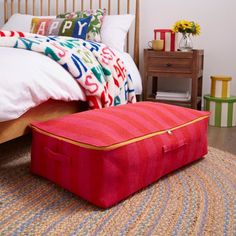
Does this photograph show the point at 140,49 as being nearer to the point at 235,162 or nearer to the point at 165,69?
the point at 165,69

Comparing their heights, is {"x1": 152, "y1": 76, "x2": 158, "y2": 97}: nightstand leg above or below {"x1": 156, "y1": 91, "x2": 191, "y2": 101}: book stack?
above

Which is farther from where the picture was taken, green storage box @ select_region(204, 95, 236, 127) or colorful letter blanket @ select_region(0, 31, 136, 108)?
green storage box @ select_region(204, 95, 236, 127)

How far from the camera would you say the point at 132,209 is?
115 centimetres

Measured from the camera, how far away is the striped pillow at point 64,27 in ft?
8.57

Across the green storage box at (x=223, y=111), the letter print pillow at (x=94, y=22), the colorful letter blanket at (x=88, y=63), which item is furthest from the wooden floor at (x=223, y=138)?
the letter print pillow at (x=94, y=22)

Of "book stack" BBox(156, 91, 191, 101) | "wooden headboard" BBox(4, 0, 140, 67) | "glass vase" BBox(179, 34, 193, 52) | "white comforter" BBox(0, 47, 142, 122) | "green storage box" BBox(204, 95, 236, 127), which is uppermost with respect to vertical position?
"wooden headboard" BBox(4, 0, 140, 67)

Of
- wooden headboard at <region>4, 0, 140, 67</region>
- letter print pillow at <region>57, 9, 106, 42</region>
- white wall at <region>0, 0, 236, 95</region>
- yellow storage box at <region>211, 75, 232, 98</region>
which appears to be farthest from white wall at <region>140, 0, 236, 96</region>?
letter print pillow at <region>57, 9, 106, 42</region>

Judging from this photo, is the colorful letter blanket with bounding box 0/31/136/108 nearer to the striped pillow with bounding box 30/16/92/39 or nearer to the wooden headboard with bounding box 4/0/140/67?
the striped pillow with bounding box 30/16/92/39

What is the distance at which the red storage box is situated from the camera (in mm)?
1126

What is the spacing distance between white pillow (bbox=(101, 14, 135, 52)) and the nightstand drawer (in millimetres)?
275

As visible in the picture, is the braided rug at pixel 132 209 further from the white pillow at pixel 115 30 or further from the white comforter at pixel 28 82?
the white pillow at pixel 115 30

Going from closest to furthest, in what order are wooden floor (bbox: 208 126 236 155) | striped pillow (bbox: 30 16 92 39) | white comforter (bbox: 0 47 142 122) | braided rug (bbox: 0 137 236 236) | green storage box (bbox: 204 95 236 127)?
braided rug (bbox: 0 137 236 236), white comforter (bbox: 0 47 142 122), wooden floor (bbox: 208 126 236 155), green storage box (bbox: 204 95 236 127), striped pillow (bbox: 30 16 92 39)

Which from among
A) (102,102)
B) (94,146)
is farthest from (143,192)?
(102,102)

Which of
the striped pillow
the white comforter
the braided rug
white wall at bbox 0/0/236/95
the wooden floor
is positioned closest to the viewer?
the braided rug
